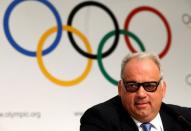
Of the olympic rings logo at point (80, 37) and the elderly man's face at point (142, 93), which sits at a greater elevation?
the olympic rings logo at point (80, 37)

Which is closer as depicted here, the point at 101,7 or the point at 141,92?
the point at 141,92

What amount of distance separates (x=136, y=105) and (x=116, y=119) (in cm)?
9

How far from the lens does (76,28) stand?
2.51m

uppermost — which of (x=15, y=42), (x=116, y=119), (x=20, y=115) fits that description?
(x=15, y=42)

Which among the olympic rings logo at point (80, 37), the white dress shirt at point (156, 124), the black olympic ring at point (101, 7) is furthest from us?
the black olympic ring at point (101, 7)

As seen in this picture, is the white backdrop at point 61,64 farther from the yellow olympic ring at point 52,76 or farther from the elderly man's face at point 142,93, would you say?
the elderly man's face at point 142,93

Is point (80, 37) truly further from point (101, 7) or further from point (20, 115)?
point (20, 115)

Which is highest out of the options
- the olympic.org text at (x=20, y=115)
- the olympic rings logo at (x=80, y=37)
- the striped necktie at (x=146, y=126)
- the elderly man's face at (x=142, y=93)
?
the olympic rings logo at (x=80, y=37)

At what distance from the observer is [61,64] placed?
241 cm

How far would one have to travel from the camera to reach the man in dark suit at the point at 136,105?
55.2 inches

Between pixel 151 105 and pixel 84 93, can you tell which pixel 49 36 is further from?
pixel 151 105

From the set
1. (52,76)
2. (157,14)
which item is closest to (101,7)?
(157,14)

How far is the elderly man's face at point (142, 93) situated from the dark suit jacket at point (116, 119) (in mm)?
49

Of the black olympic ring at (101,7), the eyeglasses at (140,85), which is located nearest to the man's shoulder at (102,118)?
the eyeglasses at (140,85)
